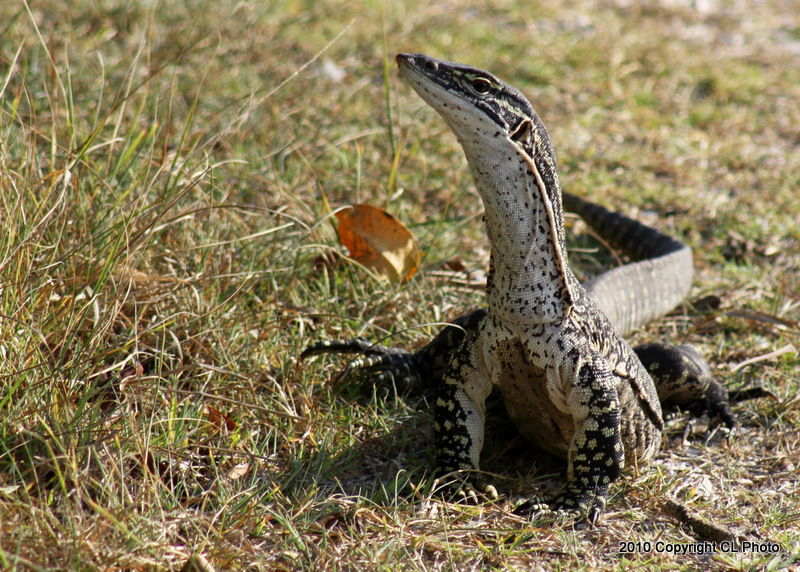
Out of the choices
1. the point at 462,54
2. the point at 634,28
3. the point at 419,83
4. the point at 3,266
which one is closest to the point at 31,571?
the point at 3,266

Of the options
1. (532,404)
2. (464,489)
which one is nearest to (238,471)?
(464,489)

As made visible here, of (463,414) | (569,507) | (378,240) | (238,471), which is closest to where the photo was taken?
(238,471)

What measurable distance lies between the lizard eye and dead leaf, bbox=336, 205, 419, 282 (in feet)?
4.58

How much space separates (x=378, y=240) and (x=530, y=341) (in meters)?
1.36

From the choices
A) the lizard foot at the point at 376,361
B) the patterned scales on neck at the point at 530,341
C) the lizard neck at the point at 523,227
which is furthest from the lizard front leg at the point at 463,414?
A: the lizard foot at the point at 376,361

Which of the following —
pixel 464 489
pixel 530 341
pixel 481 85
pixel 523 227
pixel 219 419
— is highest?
pixel 481 85

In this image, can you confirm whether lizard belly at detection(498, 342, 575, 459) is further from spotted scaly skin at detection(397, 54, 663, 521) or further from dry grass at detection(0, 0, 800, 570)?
dry grass at detection(0, 0, 800, 570)

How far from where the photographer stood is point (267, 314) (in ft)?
12.7

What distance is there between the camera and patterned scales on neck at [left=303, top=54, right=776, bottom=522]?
2924 millimetres

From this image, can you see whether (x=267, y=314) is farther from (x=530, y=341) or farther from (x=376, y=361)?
(x=530, y=341)

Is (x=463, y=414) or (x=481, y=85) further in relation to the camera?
(x=463, y=414)

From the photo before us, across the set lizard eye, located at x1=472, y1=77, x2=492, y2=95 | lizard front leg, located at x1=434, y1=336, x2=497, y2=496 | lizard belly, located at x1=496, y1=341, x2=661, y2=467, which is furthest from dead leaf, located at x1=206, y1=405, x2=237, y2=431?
lizard eye, located at x1=472, y1=77, x2=492, y2=95

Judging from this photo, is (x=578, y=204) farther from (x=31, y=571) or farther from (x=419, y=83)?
(x=31, y=571)

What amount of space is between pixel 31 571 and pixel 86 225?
1.63 m
